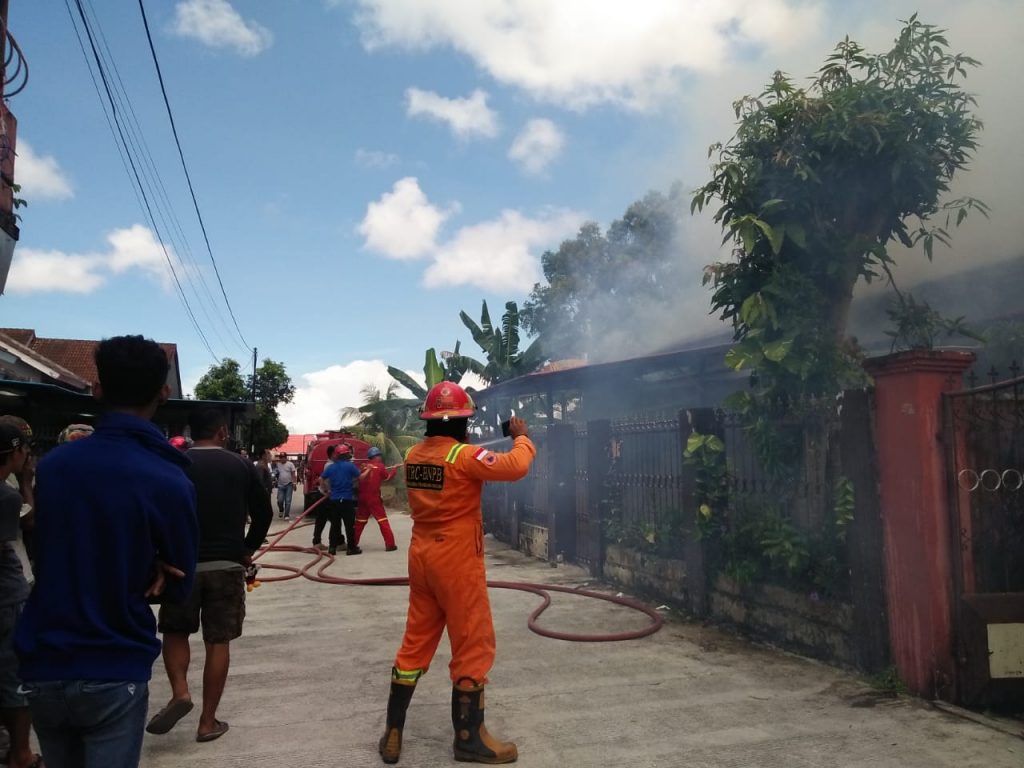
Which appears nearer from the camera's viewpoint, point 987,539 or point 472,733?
point 472,733

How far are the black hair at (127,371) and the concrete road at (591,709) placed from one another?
2.39 metres

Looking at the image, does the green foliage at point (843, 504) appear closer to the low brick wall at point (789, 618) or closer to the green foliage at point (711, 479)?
the low brick wall at point (789, 618)

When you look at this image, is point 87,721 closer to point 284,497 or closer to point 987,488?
point 987,488

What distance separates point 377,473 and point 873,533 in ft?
28.1

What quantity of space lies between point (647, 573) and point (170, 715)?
4923 millimetres

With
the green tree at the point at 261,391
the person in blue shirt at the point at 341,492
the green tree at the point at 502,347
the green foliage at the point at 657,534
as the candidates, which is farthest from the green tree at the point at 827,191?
the green tree at the point at 261,391

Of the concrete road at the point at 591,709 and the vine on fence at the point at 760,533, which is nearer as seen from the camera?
the concrete road at the point at 591,709

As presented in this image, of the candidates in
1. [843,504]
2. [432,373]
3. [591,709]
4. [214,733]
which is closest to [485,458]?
[591,709]

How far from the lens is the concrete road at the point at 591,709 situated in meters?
3.77

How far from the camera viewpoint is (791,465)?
19.0 feet

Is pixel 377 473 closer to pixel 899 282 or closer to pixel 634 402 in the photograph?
pixel 634 402

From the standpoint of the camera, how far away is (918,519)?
456 cm

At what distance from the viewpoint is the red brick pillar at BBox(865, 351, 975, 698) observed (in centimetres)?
446

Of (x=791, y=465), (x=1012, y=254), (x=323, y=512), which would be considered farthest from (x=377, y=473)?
(x=1012, y=254)
